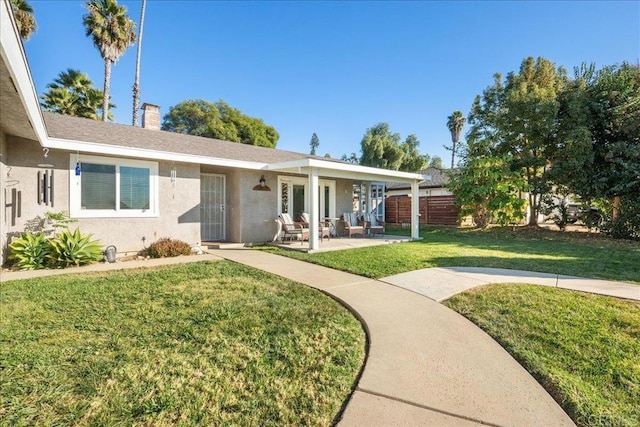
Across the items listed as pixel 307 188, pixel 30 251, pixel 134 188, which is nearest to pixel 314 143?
pixel 307 188

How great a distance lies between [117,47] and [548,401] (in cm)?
2624

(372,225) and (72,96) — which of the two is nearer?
(372,225)

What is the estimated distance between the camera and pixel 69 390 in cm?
262

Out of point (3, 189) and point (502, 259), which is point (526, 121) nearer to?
point (502, 259)

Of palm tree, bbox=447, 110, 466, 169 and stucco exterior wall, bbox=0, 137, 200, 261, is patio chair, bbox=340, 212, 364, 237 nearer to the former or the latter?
stucco exterior wall, bbox=0, 137, 200, 261

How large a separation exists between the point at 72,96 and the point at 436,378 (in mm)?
24376

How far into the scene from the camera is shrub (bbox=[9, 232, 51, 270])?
6.85 metres

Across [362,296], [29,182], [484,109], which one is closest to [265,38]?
[29,182]

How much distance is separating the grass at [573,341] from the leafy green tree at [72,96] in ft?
77.3

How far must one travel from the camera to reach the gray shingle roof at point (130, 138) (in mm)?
8219

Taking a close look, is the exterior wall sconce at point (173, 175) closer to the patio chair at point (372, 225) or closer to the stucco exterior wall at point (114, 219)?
the stucco exterior wall at point (114, 219)

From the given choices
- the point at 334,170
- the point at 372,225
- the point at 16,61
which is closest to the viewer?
the point at 16,61

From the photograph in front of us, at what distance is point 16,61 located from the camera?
356 cm

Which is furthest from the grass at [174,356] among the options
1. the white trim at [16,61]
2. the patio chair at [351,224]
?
the patio chair at [351,224]
